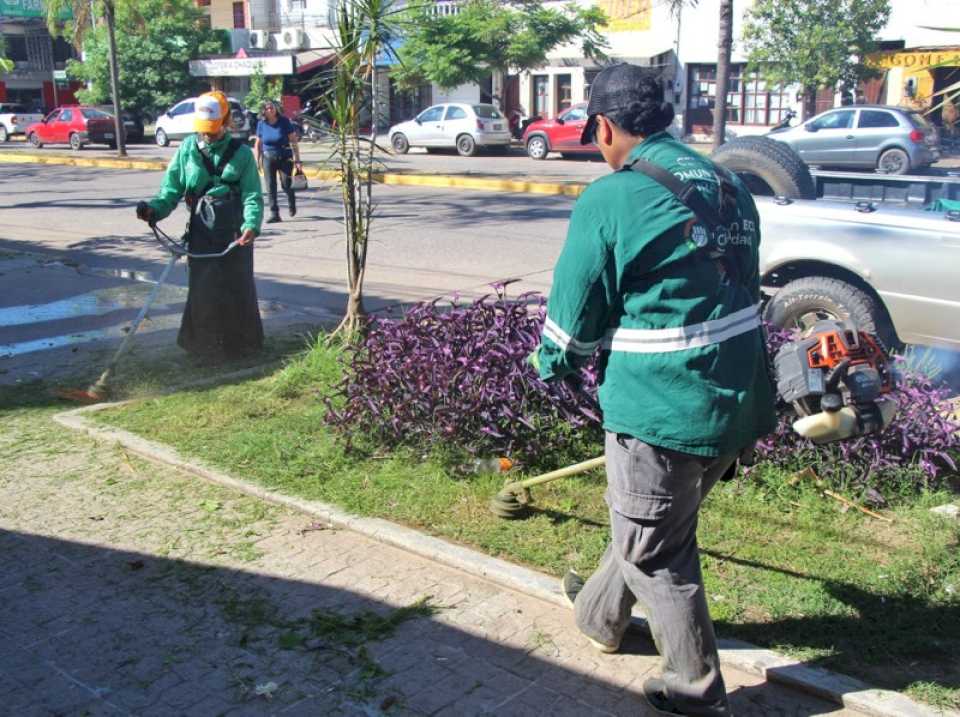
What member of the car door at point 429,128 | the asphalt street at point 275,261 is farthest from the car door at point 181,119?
the asphalt street at point 275,261

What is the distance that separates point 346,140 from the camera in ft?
22.1

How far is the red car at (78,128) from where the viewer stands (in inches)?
1372

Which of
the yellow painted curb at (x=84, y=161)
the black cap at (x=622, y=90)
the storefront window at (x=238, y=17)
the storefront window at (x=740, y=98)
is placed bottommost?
the yellow painted curb at (x=84, y=161)

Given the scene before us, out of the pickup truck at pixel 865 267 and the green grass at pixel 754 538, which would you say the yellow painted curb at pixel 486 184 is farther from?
the green grass at pixel 754 538

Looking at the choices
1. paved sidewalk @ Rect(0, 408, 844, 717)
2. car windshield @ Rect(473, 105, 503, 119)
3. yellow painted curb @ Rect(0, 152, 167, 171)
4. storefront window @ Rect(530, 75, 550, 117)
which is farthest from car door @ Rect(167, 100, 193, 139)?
paved sidewalk @ Rect(0, 408, 844, 717)

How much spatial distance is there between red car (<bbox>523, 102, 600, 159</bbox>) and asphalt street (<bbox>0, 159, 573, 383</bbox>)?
879cm

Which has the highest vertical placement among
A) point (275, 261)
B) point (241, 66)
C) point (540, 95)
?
point (241, 66)

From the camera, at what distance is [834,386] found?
317cm

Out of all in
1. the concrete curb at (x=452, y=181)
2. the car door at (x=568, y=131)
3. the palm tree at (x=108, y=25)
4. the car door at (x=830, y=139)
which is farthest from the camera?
the palm tree at (x=108, y=25)

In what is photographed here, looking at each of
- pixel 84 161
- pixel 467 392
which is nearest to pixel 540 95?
pixel 84 161

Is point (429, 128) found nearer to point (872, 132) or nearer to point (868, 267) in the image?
point (872, 132)

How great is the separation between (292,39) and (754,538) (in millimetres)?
47416

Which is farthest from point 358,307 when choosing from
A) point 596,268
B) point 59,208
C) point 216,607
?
point 59,208

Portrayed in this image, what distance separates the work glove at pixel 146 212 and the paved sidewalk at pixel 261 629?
7.56ft
